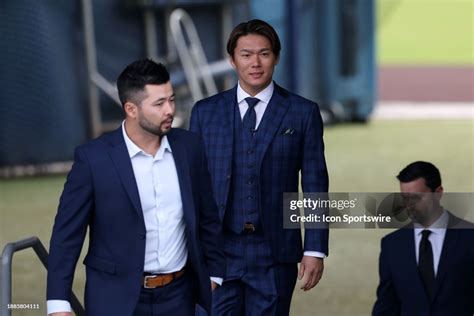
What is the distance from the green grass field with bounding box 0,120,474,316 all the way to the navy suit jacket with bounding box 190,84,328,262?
243 cm

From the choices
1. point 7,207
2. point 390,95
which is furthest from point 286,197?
point 390,95

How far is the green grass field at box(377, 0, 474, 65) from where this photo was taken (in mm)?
28047

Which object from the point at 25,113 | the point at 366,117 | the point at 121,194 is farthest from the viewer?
the point at 366,117

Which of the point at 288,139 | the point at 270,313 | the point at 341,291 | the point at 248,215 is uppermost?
the point at 288,139

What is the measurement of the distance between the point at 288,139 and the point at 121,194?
1.01 m

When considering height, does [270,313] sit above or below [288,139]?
below

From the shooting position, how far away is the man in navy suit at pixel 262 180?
14.4ft

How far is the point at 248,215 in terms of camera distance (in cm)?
442

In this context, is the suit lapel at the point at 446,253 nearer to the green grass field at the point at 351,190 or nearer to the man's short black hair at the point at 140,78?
the man's short black hair at the point at 140,78

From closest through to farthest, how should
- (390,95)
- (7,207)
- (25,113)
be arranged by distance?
(7,207) < (25,113) < (390,95)

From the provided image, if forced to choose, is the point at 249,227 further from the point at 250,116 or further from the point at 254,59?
the point at 254,59

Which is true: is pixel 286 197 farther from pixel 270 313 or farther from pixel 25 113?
pixel 25 113

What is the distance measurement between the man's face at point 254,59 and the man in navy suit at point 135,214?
2.32ft

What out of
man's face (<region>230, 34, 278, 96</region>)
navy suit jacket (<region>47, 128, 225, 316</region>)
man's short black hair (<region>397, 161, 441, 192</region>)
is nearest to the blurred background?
man's short black hair (<region>397, 161, 441, 192</region>)
